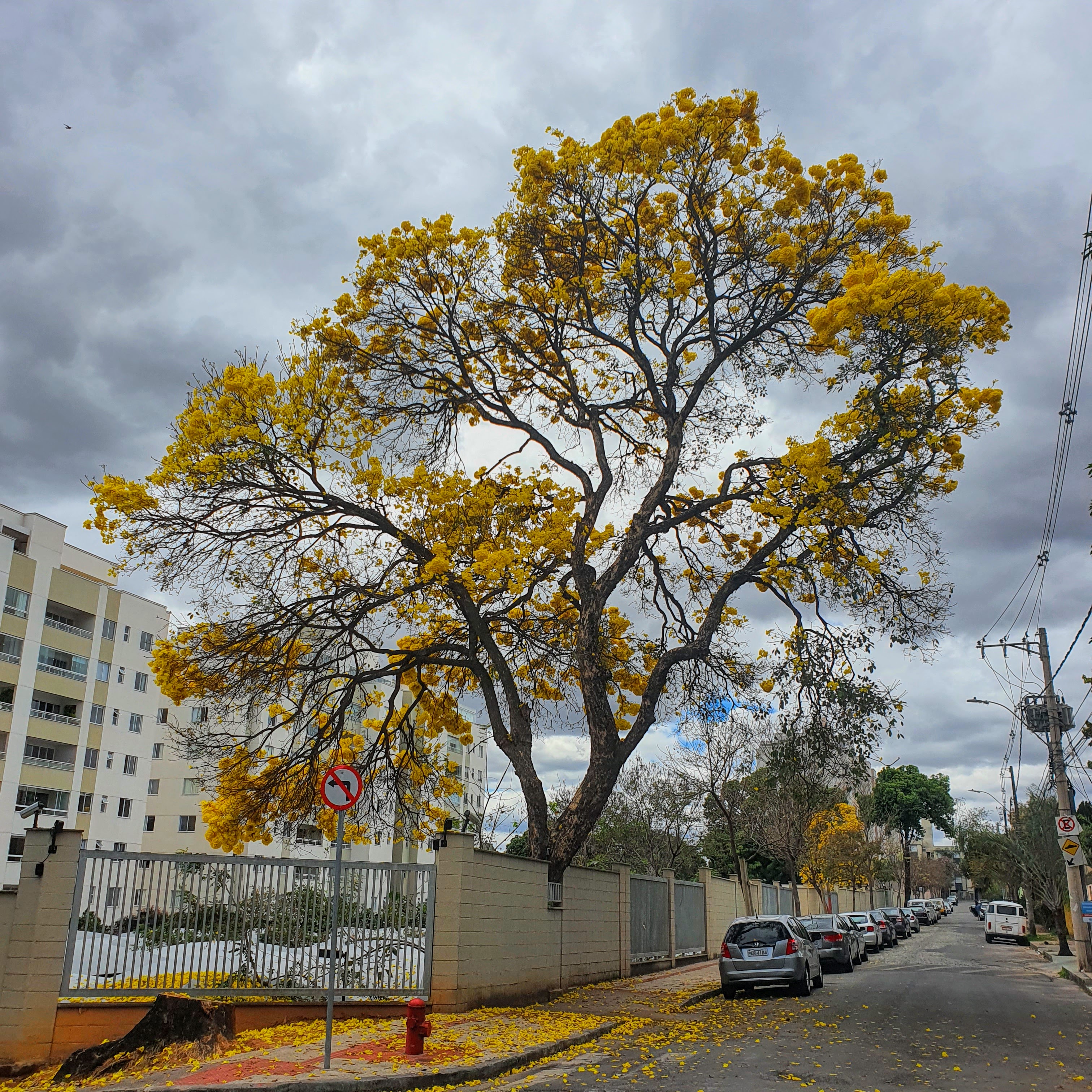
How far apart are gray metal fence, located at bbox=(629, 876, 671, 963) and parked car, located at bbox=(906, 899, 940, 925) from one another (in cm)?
5199

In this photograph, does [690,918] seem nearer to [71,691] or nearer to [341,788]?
[341,788]

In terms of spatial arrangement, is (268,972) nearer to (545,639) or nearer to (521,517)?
(545,639)

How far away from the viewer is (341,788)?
28.6ft

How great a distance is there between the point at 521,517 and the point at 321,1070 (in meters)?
9.61

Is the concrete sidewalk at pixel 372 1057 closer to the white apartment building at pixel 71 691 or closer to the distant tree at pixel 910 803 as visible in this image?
the white apartment building at pixel 71 691

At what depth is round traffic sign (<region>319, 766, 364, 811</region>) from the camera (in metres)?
8.66

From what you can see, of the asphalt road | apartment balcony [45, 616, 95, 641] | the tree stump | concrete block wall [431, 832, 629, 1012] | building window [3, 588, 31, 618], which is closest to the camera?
the asphalt road

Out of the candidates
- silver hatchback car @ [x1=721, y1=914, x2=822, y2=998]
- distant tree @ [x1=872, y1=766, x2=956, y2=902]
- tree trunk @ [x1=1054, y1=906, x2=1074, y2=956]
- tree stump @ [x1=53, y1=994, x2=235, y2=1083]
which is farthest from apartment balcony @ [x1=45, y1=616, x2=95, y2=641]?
distant tree @ [x1=872, y1=766, x2=956, y2=902]

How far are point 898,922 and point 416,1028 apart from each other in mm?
41894

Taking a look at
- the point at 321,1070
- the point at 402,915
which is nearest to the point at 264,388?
the point at 402,915

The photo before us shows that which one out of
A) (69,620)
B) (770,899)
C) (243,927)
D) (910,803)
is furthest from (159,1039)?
(910,803)

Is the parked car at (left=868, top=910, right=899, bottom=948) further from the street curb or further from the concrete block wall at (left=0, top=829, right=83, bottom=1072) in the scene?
the concrete block wall at (left=0, top=829, right=83, bottom=1072)

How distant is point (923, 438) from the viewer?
45.5 ft

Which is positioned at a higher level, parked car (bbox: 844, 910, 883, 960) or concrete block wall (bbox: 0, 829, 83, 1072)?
concrete block wall (bbox: 0, 829, 83, 1072)
